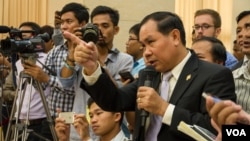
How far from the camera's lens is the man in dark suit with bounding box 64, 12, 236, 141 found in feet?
10.5

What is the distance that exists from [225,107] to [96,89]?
1177 mm

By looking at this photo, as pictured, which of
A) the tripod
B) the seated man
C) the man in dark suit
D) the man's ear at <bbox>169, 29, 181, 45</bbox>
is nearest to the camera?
the man in dark suit

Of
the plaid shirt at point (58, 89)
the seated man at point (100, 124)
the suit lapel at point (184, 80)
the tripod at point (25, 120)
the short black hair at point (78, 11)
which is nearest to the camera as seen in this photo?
the suit lapel at point (184, 80)

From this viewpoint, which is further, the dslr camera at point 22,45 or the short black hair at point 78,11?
the short black hair at point 78,11

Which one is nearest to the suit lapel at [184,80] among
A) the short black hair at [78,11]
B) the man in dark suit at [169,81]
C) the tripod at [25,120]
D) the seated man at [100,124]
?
the man in dark suit at [169,81]

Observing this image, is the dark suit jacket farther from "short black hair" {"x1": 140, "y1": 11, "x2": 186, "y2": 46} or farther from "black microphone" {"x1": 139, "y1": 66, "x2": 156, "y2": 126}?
"short black hair" {"x1": 140, "y1": 11, "x2": 186, "y2": 46}

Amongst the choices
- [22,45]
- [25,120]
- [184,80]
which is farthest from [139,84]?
[25,120]

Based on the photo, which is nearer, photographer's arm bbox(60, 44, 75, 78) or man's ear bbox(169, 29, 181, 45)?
man's ear bbox(169, 29, 181, 45)

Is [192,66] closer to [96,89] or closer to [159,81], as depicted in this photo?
[159,81]

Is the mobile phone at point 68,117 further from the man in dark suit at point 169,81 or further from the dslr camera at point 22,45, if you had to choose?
the dslr camera at point 22,45

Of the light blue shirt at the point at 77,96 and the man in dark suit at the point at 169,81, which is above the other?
the man in dark suit at the point at 169,81

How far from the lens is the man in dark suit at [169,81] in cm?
320

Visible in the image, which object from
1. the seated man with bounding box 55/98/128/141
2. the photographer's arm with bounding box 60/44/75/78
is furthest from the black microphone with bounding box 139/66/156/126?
the photographer's arm with bounding box 60/44/75/78

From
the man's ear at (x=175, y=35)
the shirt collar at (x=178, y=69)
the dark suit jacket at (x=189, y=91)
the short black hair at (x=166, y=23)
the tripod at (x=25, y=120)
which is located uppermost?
the short black hair at (x=166, y=23)
